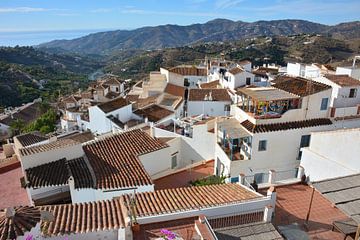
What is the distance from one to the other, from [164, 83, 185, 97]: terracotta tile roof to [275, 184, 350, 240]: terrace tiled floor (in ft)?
91.9

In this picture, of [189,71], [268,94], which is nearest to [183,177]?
[268,94]

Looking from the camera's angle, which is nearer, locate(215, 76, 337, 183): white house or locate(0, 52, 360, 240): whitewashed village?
locate(0, 52, 360, 240): whitewashed village

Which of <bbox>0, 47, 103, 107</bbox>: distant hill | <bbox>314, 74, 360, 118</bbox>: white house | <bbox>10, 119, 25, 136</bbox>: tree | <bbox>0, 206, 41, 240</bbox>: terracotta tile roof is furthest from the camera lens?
<bbox>0, 47, 103, 107</bbox>: distant hill

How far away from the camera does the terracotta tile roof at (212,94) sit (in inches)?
1378

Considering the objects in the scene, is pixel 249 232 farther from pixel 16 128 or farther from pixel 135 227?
pixel 16 128

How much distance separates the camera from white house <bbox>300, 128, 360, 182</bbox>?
15477mm

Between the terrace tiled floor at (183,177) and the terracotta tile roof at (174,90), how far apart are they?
20.0 m

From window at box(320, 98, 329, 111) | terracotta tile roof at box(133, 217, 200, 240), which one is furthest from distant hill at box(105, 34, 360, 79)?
terracotta tile roof at box(133, 217, 200, 240)

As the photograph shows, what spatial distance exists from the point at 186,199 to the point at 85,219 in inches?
153

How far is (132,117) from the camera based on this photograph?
33.5 metres

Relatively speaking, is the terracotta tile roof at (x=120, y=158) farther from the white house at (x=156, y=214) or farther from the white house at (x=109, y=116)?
the white house at (x=109, y=116)

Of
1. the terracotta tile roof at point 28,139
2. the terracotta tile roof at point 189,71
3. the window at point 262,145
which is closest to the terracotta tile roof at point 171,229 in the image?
the window at point 262,145

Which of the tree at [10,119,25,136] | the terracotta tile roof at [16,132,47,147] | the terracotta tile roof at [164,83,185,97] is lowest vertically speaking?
the tree at [10,119,25,136]

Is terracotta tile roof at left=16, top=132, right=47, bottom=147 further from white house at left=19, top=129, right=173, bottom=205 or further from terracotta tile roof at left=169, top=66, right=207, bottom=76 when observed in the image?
terracotta tile roof at left=169, top=66, right=207, bottom=76
